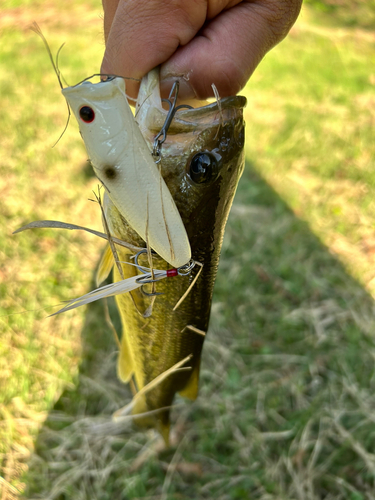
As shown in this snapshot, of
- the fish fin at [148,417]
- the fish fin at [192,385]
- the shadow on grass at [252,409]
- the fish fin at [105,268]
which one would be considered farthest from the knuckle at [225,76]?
the shadow on grass at [252,409]

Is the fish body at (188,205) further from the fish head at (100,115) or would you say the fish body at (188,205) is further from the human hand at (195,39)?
the fish head at (100,115)

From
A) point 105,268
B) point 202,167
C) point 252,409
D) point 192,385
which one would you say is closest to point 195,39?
point 202,167

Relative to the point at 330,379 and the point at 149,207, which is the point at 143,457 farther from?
the point at 149,207

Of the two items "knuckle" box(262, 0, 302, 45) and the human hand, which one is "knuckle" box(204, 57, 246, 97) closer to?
the human hand

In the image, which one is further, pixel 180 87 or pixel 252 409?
pixel 252 409

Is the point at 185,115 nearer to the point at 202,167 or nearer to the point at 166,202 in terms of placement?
the point at 202,167

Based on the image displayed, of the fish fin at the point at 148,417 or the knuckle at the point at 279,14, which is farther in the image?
the fish fin at the point at 148,417

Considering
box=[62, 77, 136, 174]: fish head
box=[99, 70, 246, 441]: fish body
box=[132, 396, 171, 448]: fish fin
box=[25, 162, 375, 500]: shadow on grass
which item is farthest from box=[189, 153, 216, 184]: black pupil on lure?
box=[25, 162, 375, 500]: shadow on grass
